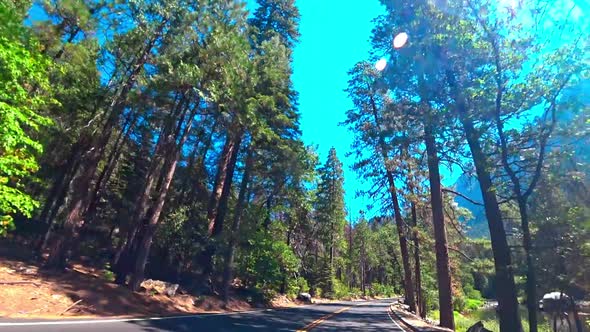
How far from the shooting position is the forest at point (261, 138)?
1030 cm

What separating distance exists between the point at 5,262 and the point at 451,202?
21.8 metres

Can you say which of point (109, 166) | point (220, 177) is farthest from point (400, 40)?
point (109, 166)

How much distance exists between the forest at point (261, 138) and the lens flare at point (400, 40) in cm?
36

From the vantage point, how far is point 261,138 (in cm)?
2170

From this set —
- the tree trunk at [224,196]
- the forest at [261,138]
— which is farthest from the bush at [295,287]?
the tree trunk at [224,196]

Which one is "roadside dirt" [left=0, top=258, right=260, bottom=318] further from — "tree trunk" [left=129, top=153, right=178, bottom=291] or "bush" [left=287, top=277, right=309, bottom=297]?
"bush" [left=287, top=277, right=309, bottom=297]

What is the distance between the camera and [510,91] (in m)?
10.6

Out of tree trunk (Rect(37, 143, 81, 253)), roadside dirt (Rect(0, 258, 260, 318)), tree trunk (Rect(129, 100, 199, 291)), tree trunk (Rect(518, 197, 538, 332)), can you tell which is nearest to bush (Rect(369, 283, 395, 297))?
tree trunk (Rect(37, 143, 81, 253))

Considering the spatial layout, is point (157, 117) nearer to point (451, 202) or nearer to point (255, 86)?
point (255, 86)

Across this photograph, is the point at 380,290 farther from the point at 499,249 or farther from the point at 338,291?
the point at 499,249

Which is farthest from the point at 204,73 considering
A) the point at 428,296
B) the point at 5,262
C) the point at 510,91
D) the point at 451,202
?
the point at 428,296

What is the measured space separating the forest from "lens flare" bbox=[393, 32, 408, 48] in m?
0.36

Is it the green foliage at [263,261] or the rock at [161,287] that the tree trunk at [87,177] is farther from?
the green foliage at [263,261]

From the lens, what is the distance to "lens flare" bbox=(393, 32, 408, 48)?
14661mm
